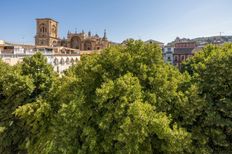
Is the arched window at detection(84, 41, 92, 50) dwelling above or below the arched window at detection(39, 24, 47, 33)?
below

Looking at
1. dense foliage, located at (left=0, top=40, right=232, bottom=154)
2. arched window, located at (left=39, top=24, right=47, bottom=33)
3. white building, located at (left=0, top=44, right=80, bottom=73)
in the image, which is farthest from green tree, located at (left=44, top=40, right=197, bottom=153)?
arched window, located at (left=39, top=24, right=47, bottom=33)

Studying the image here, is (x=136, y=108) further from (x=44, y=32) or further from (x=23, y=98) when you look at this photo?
(x=44, y=32)

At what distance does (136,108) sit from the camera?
9891 millimetres

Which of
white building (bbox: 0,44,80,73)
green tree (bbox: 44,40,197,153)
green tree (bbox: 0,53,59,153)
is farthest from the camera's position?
white building (bbox: 0,44,80,73)

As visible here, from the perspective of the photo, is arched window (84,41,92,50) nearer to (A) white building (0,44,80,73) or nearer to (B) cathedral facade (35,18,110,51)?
(B) cathedral facade (35,18,110,51)

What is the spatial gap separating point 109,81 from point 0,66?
53.3ft

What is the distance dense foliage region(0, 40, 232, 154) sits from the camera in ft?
33.4

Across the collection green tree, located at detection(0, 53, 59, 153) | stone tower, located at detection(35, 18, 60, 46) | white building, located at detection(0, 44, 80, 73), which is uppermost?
stone tower, located at detection(35, 18, 60, 46)

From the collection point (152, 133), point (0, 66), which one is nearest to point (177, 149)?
point (152, 133)

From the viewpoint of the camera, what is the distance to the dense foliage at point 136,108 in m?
10.2

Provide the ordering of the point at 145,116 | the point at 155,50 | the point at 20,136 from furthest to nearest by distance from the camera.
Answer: the point at 20,136 < the point at 155,50 < the point at 145,116

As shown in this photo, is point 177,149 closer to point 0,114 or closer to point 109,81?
point 109,81

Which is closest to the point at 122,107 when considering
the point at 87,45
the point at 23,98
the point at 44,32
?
the point at 23,98

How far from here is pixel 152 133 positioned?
420 inches
